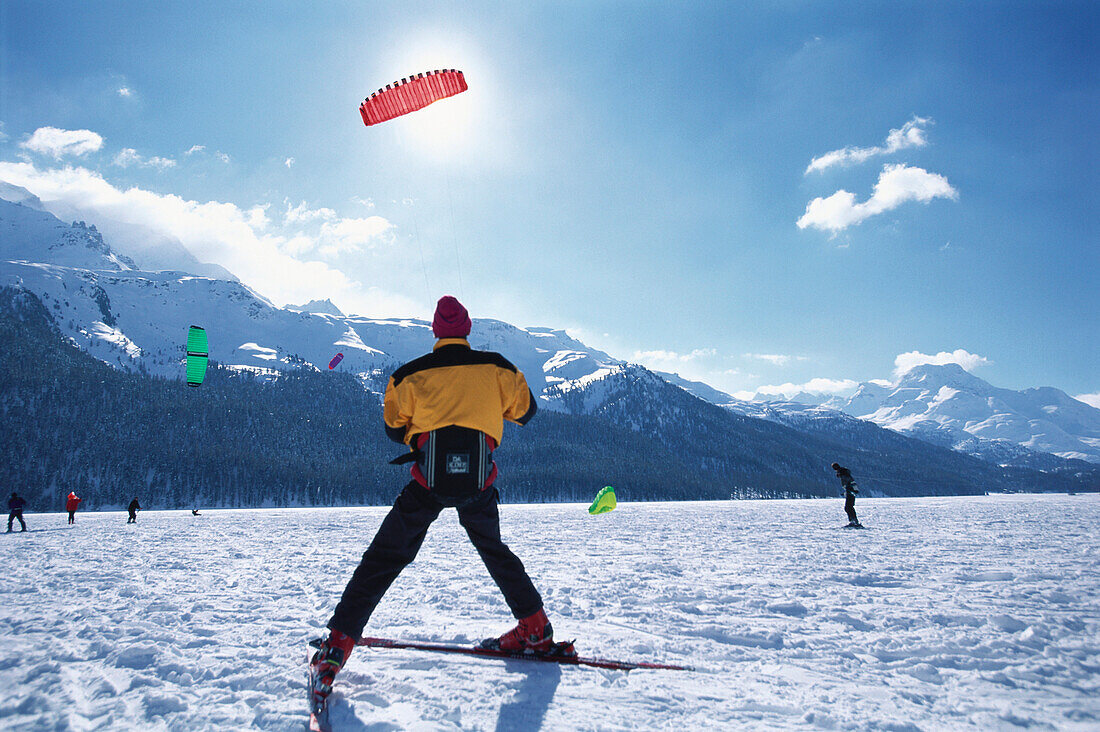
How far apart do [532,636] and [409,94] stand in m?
8.14

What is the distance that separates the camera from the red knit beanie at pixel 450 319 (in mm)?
3760

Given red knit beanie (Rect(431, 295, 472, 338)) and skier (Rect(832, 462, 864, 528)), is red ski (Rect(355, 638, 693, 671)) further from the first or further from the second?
skier (Rect(832, 462, 864, 528))

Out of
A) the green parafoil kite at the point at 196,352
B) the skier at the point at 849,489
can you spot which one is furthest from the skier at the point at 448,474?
the green parafoil kite at the point at 196,352

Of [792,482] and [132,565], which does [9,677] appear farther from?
[792,482]

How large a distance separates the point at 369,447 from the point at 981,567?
516 feet

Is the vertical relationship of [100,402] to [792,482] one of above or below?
above

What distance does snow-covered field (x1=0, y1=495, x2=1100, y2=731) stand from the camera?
269cm

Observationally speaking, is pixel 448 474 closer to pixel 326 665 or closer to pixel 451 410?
pixel 451 410

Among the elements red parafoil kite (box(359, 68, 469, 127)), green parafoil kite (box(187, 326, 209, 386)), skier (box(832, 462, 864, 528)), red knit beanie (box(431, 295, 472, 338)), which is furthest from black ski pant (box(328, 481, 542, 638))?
green parafoil kite (box(187, 326, 209, 386))

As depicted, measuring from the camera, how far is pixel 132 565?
8.88 metres

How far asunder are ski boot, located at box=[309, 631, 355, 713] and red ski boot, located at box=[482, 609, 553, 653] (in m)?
1.09

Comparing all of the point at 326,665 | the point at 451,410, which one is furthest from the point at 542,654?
the point at 451,410

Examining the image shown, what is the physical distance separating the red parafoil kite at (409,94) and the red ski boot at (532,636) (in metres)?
7.72

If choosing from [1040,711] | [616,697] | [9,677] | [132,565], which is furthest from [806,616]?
[132,565]
